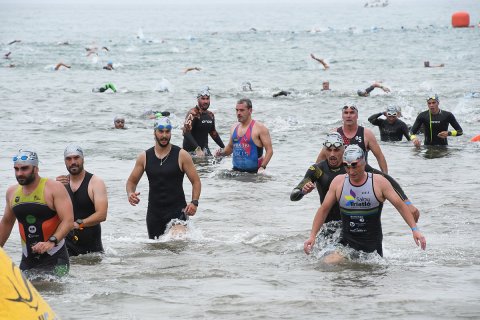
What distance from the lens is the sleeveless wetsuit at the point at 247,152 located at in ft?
48.1

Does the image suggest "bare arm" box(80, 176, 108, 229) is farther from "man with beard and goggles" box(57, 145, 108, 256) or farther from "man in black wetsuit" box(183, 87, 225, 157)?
"man in black wetsuit" box(183, 87, 225, 157)

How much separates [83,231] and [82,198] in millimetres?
513

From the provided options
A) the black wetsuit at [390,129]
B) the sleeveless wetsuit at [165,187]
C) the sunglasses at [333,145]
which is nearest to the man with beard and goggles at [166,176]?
the sleeveless wetsuit at [165,187]

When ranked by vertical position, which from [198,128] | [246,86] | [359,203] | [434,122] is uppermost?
[246,86]

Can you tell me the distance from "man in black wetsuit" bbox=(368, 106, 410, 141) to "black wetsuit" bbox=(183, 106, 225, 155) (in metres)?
4.11

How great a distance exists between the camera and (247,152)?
14.8m

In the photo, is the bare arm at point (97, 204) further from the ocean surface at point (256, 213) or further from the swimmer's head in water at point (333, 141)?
the swimmer's head in water at point (333, 141)

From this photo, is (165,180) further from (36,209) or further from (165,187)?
Answer: (36,209)

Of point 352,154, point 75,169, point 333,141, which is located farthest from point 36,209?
point 333,141

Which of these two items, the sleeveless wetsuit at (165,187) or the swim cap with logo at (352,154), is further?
the sleeveless wetsuit at (165,187)

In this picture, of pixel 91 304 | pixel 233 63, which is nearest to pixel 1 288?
pixel 91 304

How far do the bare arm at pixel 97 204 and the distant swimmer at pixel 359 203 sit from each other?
84.2 inches

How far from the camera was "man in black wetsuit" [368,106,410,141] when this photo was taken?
18844 mm

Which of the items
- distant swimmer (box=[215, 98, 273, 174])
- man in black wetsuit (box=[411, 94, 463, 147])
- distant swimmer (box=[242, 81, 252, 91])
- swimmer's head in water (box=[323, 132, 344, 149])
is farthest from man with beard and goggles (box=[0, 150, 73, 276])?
distant swimmer (box=[242, 81, 252, 91])
